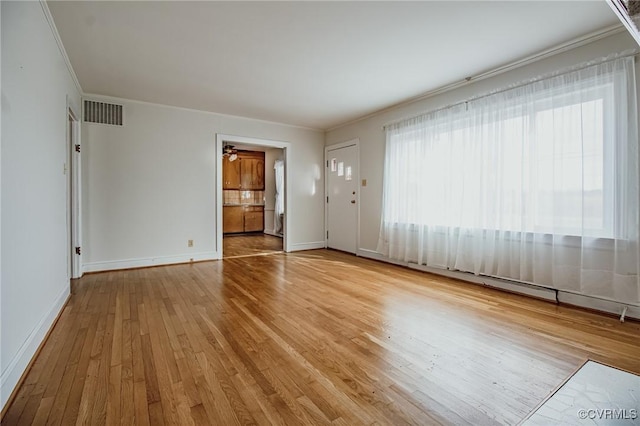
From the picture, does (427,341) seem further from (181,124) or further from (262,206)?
(262,206)

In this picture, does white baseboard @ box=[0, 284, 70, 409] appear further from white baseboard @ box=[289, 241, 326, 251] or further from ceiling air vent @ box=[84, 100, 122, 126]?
white baseboard @ box=[289, 241, 326, 251]

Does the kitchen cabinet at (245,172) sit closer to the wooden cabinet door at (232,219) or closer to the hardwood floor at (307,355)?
the wooden cabinet door at (232,219)

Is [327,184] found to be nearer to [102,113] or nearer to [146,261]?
[146,261]

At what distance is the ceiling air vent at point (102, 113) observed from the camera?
13.9 ft

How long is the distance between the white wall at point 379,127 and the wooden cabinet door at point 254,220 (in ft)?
12.2

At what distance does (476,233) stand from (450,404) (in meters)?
2.63

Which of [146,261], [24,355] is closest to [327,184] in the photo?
[146,261]

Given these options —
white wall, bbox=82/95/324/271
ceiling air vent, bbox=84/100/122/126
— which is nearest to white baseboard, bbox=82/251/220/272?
white wall, bbox=82/95/324/271

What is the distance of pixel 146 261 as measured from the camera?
183 inches

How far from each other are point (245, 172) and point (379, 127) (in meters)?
4.94

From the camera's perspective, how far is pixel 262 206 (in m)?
9.23

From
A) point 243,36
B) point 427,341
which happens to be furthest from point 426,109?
point 427,341

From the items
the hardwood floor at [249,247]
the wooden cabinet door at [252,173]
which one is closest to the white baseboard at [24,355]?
the hardwood floor at [249,247]

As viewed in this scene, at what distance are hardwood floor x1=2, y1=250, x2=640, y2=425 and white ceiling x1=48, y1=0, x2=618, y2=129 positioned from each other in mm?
2555
